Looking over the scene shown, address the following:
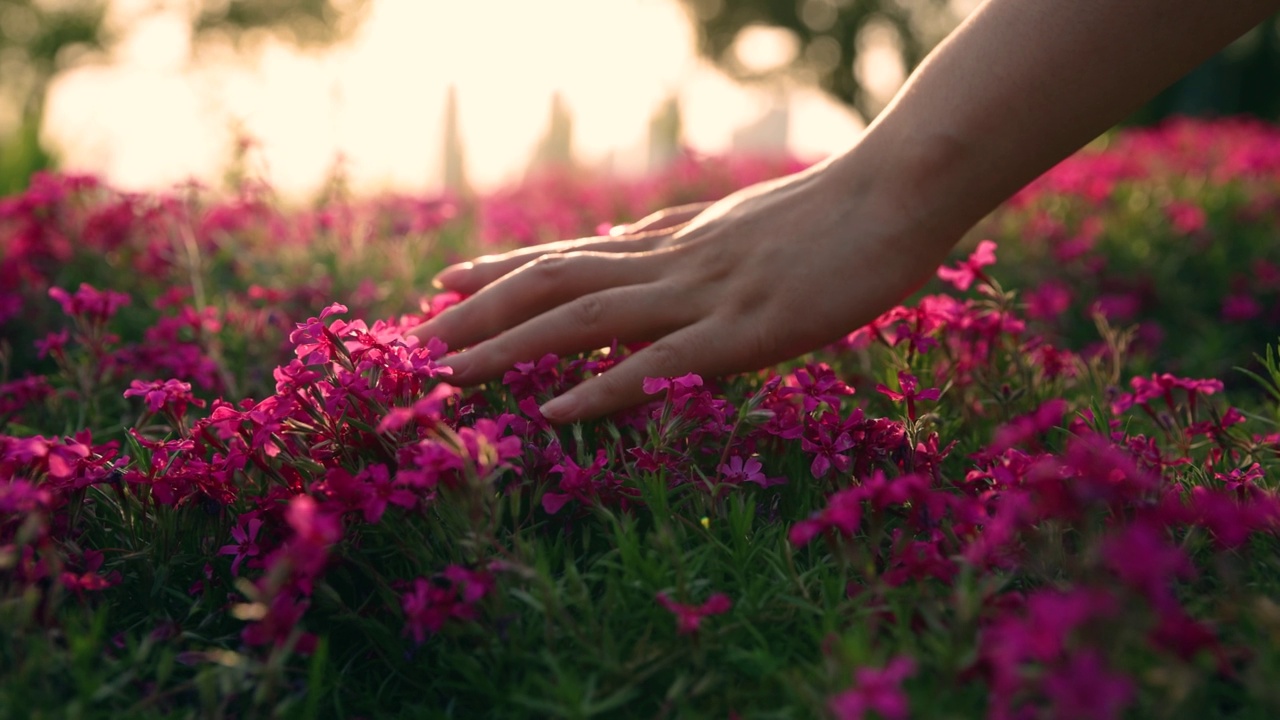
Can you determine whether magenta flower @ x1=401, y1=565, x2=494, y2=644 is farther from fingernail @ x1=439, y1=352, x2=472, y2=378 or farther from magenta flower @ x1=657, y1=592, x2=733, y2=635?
fingernail @ x1=439, y1=352, x2=472, y2=378

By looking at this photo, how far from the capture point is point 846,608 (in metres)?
1.65

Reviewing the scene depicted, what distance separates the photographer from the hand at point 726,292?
2.21 m

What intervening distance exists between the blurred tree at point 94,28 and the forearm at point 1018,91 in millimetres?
30872

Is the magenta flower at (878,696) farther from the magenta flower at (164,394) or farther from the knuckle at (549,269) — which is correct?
the magenta flower at (164,394)

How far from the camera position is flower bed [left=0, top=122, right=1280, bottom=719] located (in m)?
1.31

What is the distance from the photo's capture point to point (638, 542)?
1.79m

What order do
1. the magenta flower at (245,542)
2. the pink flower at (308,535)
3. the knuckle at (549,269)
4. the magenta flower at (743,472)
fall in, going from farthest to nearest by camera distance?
1. the knuckle at (549,269)
2. the magenta flower at (743,472)
3. the magenta flower at (245,542)
4. the pink flower at (308,535)

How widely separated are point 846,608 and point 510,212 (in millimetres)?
4636

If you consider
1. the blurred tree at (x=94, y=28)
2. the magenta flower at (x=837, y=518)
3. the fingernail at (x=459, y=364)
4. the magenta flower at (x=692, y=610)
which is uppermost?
the blurred tree at (x=94, y=28)

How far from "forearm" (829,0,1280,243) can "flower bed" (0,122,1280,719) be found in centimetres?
33

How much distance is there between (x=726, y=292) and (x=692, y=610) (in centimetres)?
95

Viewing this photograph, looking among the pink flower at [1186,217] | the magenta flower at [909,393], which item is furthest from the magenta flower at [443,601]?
the pink flower at [1186,217]

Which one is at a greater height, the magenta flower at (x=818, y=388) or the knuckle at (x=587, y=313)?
the knuckle at (x=587, y=313)

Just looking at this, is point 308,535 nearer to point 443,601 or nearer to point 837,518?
point 443,601
